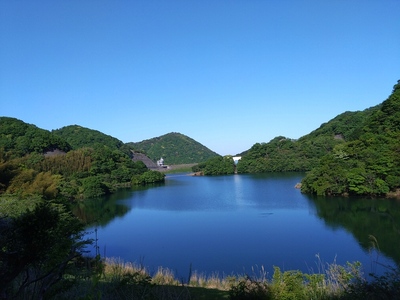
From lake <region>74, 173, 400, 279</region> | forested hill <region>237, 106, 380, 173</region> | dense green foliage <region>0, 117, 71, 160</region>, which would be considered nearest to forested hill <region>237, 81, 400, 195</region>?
lake <region>74, 173, 400, 279</region>

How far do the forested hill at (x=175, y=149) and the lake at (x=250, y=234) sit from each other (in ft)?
311

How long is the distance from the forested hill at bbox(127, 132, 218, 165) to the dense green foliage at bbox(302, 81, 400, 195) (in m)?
90.4

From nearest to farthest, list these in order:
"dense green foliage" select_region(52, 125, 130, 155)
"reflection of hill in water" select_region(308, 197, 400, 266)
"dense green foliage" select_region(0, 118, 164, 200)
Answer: "reflection of hill in water" select_region(308, 197, 400, 266) → "dense green foliage" select_region(0, 118, 164, 200) → "dense green foliage" select_region(52, 125, 130, 155)

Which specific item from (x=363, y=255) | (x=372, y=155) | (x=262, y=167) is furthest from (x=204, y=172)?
(x=363, y=255)

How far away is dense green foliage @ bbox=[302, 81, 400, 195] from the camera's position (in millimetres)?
23934

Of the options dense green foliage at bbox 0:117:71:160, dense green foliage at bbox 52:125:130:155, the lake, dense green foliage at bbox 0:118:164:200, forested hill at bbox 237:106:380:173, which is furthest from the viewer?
dense green foliage at bbox 52:125:130:155

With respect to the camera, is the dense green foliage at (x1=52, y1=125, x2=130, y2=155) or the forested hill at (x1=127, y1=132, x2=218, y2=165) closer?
the dense green foliage at (x1=52, y1=125, x2=130, y2=155)

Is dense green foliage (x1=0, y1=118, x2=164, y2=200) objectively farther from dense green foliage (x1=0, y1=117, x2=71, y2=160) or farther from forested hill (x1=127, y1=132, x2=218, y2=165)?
forested hill (x1=127, y1=132, x2=218, y2=165)

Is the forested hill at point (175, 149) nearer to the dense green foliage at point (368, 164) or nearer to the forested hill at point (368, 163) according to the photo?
the forested hill at point (368, 163)

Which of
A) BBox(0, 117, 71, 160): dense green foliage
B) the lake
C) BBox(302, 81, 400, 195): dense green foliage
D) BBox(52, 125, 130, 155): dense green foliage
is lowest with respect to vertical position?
the lake

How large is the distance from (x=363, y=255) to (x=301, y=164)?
47813mm

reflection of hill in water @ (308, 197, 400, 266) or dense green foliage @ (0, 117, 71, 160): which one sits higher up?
dense green foliage @ (0, 117, 71, 160)

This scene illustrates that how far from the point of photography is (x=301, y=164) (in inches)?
2269

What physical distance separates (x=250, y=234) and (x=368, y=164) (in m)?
14.9
